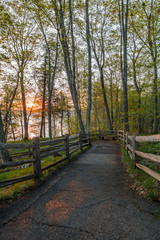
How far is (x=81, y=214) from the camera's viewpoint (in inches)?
111

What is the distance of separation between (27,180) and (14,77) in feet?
39.1

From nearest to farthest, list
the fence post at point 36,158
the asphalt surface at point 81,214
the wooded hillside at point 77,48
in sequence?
the asphalt surface at point 81,214
the fence post at point 36,158
the wooded hillside at point 77,48

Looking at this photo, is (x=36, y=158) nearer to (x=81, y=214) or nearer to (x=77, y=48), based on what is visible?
(x=81, y=214)

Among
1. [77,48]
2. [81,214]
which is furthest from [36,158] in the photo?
[77,48]

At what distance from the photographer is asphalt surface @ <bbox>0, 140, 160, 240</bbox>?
7.54 feet

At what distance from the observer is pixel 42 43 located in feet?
48.2

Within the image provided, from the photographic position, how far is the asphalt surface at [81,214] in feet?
7.54

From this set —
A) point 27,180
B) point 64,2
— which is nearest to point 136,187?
point 27,180

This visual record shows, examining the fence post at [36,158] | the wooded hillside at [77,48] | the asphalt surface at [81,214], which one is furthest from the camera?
the wooded hillside at [77,48]

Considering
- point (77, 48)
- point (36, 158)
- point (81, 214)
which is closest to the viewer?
point (81, 214)

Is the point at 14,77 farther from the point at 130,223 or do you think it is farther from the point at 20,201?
the point at 130,223

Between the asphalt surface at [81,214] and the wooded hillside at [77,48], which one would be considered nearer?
the asphalt surface at [81,214]

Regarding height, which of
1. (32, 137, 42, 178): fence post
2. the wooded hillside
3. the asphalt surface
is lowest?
the asphalt surface

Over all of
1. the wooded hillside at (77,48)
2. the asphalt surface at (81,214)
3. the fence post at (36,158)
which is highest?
the wooded hillside at (77,48)
